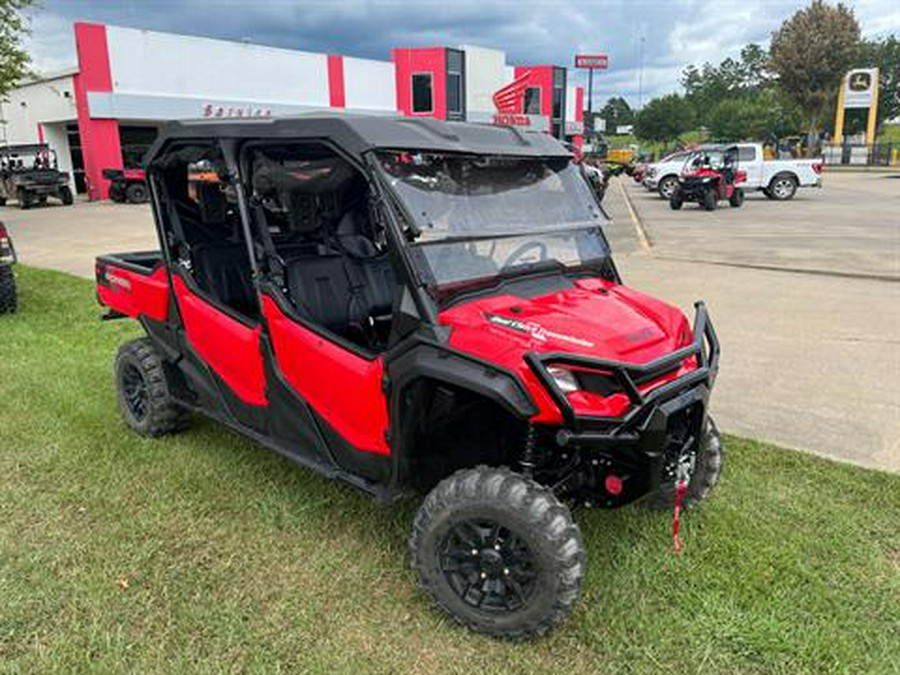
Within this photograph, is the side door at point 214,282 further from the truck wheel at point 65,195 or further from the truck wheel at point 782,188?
the truck wheel at point 65,195

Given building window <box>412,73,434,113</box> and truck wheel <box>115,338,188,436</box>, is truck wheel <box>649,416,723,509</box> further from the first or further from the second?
building window <box>412,73,434,113</box>

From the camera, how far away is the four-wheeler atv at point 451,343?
258cm

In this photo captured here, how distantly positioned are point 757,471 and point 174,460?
3.37m

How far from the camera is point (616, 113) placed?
13025 cm

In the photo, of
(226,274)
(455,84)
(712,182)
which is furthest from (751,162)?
(455,84)

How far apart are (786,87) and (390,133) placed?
190 feet

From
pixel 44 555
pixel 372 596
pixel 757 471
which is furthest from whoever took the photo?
pixel 757 471

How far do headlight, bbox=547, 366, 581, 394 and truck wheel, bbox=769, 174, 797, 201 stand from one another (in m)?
22.9

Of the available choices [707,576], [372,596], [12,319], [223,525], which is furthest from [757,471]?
[12,319]

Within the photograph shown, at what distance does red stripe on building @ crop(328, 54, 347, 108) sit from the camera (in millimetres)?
33094

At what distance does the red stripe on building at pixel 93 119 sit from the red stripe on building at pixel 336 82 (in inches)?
389

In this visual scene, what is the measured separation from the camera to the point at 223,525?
3.52 metres

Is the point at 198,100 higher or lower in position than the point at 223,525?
higher

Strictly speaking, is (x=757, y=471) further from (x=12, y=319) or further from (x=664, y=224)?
(x=664, y=224)
